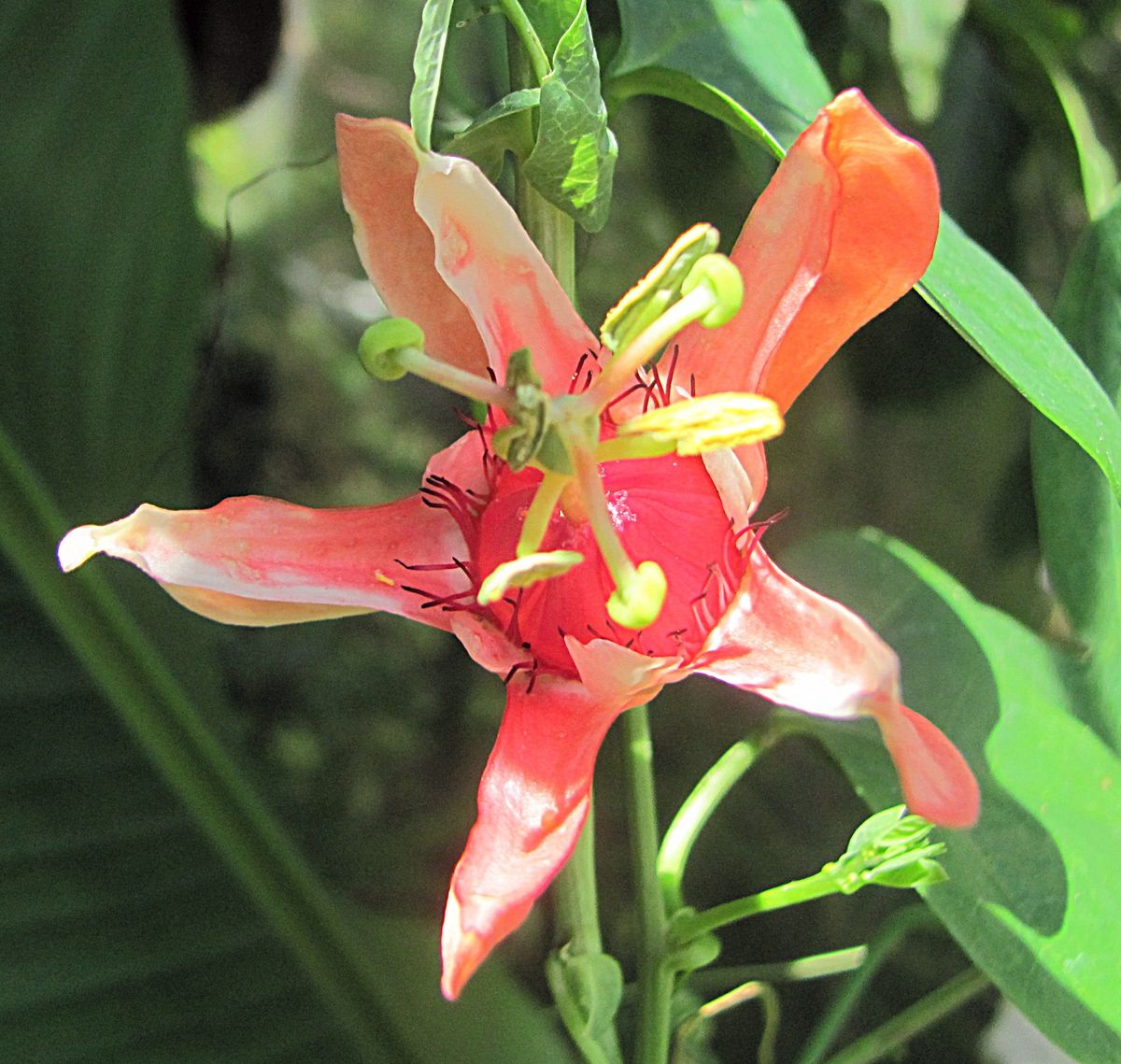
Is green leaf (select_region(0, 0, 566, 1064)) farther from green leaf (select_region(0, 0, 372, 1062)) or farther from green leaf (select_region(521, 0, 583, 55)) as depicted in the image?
green leaf (select_region(521, 0, 583, 55))

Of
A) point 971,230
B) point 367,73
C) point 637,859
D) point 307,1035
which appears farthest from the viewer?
point 367,73

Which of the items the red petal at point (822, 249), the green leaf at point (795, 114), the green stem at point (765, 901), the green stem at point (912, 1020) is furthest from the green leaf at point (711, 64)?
the green stem at point (912, 1020)

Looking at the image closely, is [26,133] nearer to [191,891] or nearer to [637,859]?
[191,891]

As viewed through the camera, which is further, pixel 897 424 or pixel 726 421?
pixel 897 424

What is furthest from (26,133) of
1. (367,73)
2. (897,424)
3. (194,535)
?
(367,73)

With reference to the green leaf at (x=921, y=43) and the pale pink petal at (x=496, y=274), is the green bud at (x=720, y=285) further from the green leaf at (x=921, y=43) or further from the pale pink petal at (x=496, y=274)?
the green leaf at (x=921, y=43)

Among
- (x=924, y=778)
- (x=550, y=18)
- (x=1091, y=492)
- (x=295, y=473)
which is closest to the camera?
(x=924, y=778)

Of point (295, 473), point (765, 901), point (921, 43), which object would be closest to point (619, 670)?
point (765, 901)

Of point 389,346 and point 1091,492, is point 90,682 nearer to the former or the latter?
point 389,346
